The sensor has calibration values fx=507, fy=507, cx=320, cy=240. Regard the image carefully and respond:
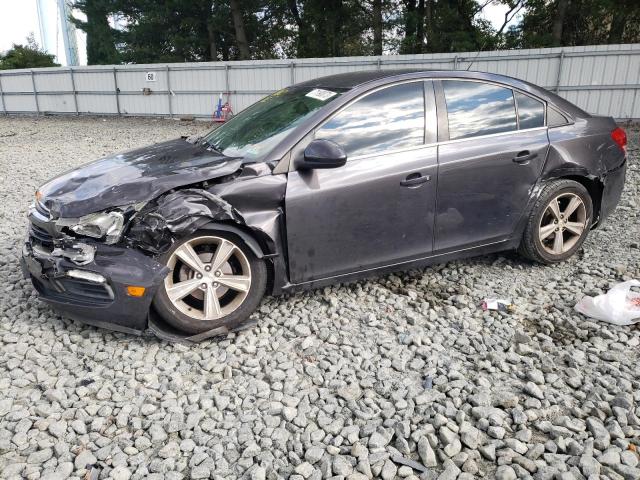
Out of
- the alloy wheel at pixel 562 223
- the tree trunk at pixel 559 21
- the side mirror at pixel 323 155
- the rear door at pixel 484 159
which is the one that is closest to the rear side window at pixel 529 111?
the rear door at pixel 484 159

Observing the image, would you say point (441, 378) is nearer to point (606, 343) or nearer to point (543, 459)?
point (543, 459)

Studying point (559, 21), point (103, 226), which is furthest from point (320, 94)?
point (559, 21)

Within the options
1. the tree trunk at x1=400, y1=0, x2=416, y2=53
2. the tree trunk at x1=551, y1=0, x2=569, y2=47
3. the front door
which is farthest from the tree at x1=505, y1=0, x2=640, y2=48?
the front door

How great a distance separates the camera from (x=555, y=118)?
421 centimetres

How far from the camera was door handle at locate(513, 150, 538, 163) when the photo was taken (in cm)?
396

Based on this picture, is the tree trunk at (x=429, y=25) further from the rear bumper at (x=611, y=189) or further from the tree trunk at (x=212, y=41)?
the rear bumper at (x=611, y=189)

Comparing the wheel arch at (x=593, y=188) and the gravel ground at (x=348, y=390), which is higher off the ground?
the wheel arch at (x=593, y=188)

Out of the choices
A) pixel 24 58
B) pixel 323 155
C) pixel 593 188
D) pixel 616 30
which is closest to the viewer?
pixel 323 155

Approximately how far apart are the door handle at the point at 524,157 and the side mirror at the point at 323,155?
1.52m

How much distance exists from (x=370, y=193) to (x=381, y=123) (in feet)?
1.76

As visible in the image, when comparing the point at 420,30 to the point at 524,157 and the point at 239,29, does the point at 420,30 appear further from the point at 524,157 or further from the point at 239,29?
the point at 524,157

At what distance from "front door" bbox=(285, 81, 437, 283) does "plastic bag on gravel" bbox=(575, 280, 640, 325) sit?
3.93 feet

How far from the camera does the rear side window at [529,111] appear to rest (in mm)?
4074

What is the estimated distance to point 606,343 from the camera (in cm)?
325
